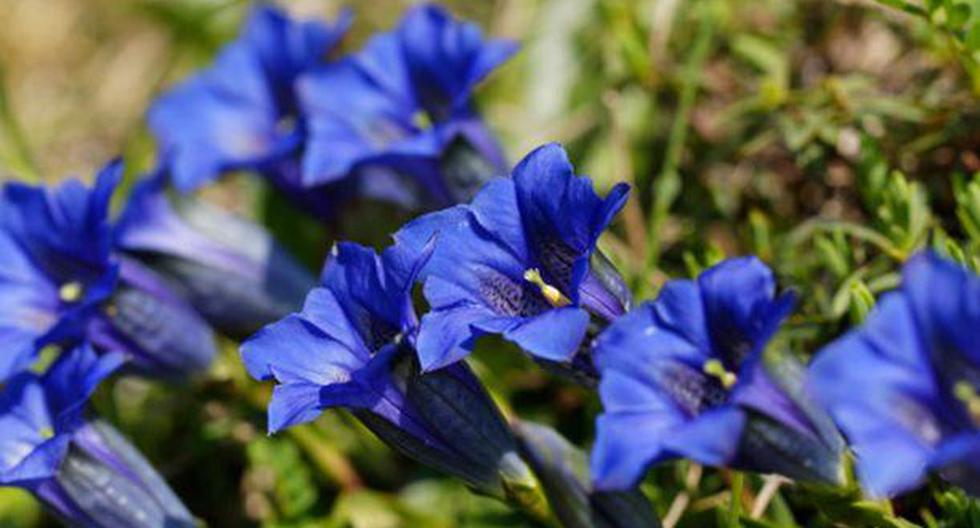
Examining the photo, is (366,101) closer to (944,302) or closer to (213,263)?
(213,263)

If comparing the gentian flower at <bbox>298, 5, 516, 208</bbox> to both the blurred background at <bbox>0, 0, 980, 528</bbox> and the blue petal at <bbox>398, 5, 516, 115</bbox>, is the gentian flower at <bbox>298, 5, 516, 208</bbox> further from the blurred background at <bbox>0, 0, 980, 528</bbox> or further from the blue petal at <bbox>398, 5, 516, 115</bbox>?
the blurred background at <bbox>0, 0, 980, 528</bbox>

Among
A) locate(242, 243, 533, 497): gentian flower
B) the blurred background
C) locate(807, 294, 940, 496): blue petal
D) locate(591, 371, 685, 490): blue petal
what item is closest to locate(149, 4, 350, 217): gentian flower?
the blurred background

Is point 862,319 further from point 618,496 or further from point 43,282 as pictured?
point 43,282

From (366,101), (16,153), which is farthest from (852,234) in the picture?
(16,153)

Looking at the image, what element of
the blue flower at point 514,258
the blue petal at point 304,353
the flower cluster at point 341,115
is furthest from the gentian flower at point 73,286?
the blue flower at point 514,258

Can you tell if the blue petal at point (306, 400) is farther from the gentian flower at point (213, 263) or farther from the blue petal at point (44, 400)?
the gentian flower at point (213, 263)

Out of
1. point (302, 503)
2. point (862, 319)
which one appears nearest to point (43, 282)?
point (302, 503)
